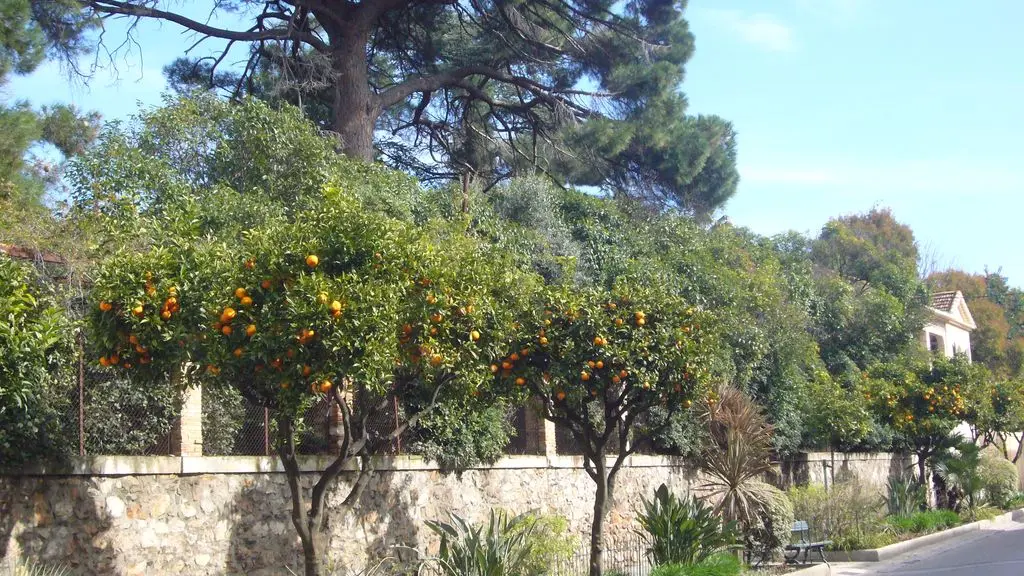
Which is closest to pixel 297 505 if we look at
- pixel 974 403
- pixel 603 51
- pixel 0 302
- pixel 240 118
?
pixel 0 302

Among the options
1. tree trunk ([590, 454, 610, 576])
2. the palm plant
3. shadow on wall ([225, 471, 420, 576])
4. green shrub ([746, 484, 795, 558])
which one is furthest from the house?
shadow on wall ([225, 471, 420, 576])

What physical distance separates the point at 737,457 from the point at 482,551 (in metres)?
8.49

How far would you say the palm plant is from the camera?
90.3 ft

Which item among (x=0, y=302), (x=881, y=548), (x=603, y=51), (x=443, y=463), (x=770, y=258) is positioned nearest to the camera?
(x=0, y=302)

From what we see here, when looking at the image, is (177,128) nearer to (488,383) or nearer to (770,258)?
(488,383)

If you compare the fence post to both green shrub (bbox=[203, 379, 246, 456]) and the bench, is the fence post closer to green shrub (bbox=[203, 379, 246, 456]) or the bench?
green shrub (bbox=[203, 379, 246, 456])

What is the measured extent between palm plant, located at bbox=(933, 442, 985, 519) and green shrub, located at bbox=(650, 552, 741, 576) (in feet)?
53.8

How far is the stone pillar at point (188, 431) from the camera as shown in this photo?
11781mm

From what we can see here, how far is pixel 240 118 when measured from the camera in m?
16.1

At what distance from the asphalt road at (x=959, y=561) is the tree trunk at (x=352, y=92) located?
12368 mm

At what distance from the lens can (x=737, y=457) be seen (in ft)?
60.4

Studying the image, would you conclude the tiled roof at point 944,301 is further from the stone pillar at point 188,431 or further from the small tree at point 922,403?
the stone pillar at point 188,431

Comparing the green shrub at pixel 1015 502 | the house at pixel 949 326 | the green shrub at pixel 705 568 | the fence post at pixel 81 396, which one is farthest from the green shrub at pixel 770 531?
the house at pixel 949 326

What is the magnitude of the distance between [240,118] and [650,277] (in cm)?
1004
